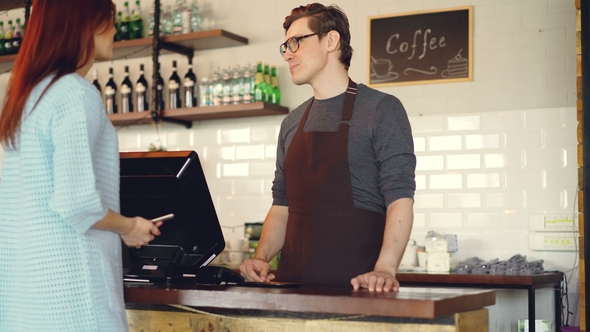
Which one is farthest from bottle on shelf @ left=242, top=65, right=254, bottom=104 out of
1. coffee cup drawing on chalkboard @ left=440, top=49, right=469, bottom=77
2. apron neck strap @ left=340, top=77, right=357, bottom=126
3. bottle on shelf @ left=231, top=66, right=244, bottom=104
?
apron neck strap @ left=340, top=77, right=357, bottom=126

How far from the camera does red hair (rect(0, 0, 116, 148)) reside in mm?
1738

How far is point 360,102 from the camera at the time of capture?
2.50m

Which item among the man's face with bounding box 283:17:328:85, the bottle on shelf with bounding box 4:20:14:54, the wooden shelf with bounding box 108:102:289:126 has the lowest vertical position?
the man's face with bounding box 283:17:328:85

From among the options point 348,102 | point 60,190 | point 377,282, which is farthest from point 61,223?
point 348,102

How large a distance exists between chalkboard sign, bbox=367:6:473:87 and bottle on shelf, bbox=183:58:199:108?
122cm

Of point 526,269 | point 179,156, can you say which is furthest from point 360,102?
point 526,269

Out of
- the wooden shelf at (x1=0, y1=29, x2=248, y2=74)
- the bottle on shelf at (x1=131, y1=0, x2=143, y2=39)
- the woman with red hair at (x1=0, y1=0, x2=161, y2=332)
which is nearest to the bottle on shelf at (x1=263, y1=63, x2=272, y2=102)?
the wooden shelf at (x1=0, y1=29, x2=248, y2=74)

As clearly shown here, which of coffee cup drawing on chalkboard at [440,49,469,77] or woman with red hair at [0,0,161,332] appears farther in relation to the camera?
coffee cup drawing on chalkboard at [440,49,469,77]

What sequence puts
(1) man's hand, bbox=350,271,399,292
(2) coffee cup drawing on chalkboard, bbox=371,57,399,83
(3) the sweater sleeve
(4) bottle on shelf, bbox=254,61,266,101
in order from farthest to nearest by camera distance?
1. (4) bottle on shelf, bbox=254,61,266,101
2. (2) coffee cup drawing on chalkboard, bbox=371,57,399,83
3. (3) the sweater sleeve
4. (1) man's hand, bbox=350,271,399,292

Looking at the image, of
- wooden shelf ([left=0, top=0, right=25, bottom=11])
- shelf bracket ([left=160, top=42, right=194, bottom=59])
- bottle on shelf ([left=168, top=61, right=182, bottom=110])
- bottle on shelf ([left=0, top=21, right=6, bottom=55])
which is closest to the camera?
shelf bracket ([left=160, top=42, right=194, bottom=59])

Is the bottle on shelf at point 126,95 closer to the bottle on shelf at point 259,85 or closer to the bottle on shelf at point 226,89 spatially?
the bottle on shelf at point 226,89

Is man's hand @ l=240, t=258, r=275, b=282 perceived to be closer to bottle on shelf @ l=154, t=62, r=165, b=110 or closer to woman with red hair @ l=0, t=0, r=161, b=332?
woman with red hair @ l=0, t=0, r=161, b=332

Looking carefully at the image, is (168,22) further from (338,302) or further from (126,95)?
(338,302)

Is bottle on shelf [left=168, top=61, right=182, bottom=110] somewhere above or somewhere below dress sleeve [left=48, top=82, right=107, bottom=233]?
above
